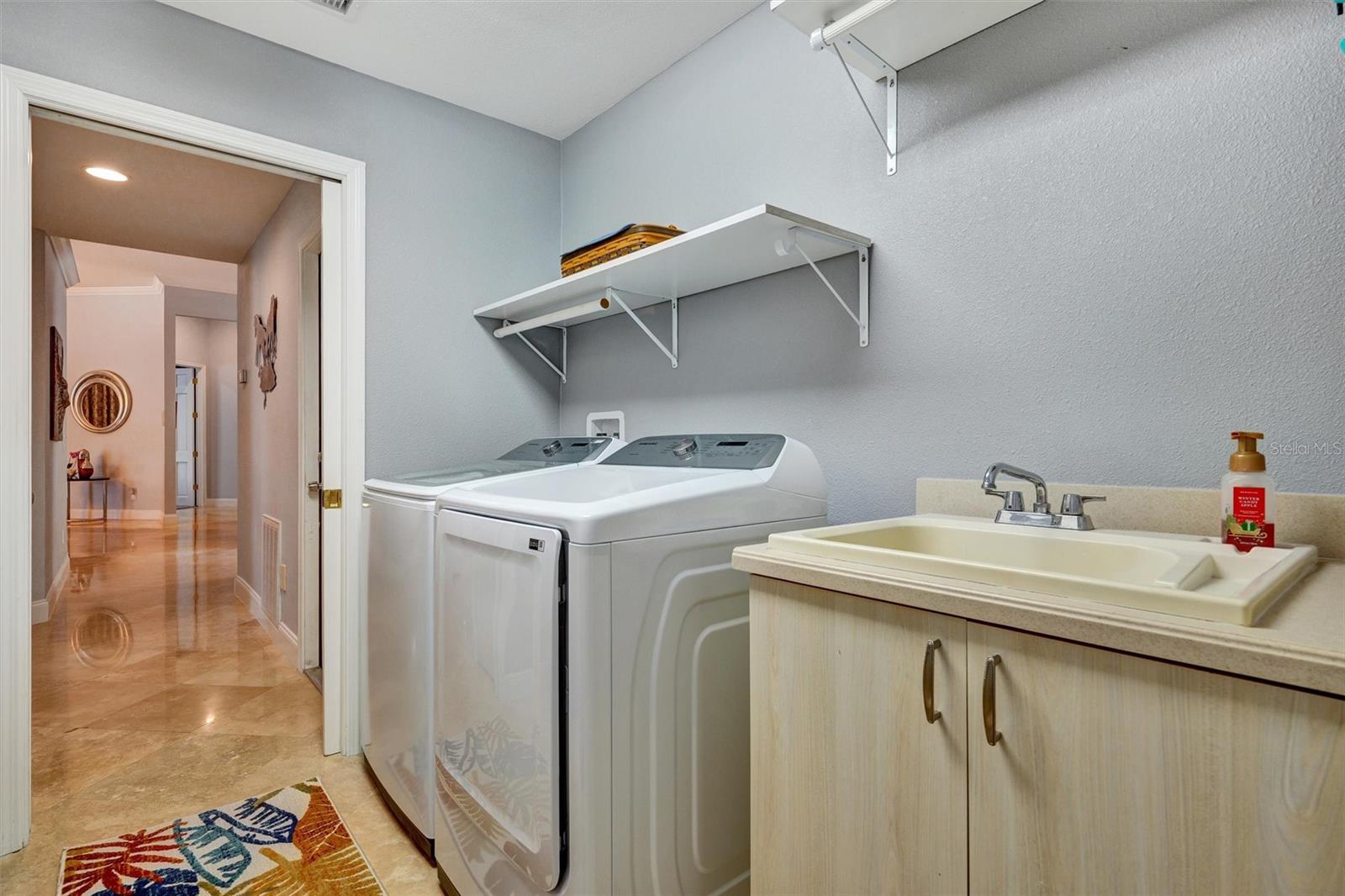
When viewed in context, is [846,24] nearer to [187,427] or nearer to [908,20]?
[908,20]

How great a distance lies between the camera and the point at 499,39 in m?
2.17

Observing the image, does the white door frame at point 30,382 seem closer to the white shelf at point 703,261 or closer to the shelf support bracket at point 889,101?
the white shelf at point 703,261

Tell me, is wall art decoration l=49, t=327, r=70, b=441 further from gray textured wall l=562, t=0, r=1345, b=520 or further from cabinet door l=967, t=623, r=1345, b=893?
cabinet door l=967, t=623, r=1345, b=893

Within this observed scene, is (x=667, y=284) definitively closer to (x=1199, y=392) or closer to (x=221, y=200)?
(x=1199, y=392)

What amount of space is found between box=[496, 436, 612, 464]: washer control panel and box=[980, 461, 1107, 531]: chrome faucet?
1278mm

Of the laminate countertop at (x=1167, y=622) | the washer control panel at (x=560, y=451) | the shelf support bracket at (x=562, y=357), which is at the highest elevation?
the shelf support bracket at (x=562, y=357)

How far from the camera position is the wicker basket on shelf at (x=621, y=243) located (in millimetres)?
1894

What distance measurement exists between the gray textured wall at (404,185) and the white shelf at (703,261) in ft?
1.10

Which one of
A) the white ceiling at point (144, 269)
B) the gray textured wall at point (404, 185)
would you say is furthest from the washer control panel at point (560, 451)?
the white ceiling at point (144, 269)

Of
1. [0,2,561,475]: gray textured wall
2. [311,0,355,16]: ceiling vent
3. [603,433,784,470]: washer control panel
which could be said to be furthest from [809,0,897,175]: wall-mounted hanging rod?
[0,2,561,475]: gray textured wall

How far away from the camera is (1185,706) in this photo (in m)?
0.69

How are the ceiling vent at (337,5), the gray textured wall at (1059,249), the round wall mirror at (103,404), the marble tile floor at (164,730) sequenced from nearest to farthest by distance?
the gray textured wall at (1059,249), the marble tile floor at (164,730), the ceiling vent at (337,5), the round wall mirror at (103,404)

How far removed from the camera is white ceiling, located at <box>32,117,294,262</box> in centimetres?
295

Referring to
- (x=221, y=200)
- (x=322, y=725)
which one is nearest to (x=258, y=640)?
(x=322, y=725)
